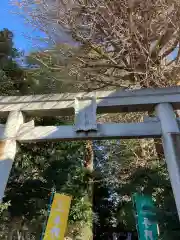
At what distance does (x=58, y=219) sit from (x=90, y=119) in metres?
2.25

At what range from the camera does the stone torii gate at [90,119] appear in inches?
152

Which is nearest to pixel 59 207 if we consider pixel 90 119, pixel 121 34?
pixel 90 119

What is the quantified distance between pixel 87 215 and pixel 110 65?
460 centimetres

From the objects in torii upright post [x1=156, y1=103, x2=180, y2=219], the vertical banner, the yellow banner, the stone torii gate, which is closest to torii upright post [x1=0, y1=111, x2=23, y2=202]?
the stone torii gate

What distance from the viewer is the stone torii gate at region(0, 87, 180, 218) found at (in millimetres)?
3850

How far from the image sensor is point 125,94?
14.4 feet

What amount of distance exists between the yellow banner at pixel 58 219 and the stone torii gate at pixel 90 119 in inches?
70.1

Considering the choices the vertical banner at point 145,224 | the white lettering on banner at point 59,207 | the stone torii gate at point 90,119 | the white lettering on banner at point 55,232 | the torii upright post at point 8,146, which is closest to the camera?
the torii upright post at point 8,146

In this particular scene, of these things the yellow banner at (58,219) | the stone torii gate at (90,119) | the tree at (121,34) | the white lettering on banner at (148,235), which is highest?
the tree at (121,34)

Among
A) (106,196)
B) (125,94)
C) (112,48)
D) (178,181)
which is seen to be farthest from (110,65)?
(106,196)

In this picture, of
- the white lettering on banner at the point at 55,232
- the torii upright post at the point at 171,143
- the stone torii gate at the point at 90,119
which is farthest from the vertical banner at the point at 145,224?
the white lettering on banner at the point at 55,232

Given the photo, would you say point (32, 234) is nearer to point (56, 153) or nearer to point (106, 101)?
point (56, 153)

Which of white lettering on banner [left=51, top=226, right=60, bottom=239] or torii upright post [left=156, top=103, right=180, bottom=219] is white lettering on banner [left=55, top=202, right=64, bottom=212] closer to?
white lettering on banner [left=51, top=226, right=60, bottom=239]

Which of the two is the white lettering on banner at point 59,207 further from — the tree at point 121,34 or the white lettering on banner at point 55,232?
the tree at point 121,34
